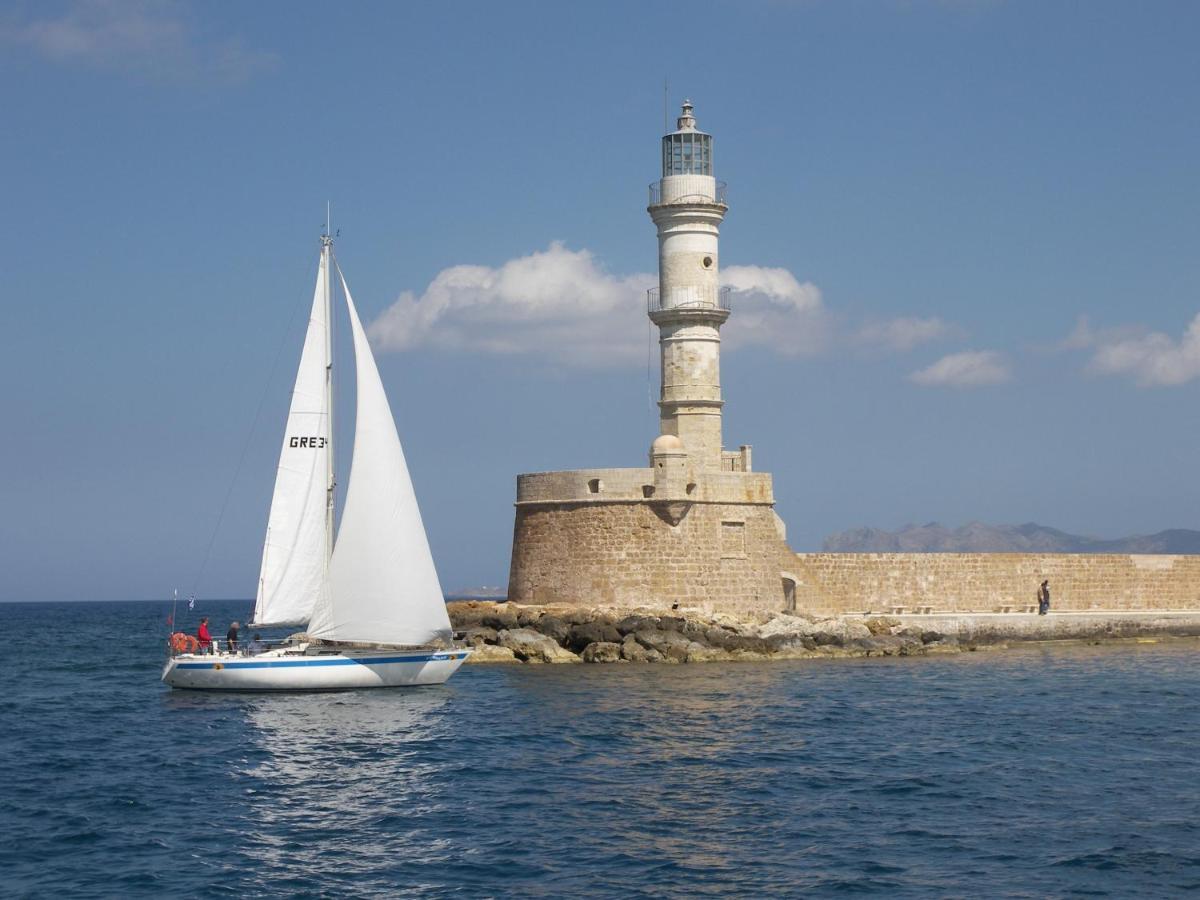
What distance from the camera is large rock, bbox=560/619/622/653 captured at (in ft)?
88.3

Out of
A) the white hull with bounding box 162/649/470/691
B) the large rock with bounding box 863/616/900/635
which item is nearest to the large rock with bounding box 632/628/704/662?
the large rock with bounding box 863/616/900/635

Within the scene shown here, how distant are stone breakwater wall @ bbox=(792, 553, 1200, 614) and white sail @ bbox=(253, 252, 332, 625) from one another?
11.6m

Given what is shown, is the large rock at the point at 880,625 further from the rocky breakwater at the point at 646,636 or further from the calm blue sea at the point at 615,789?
the calm blue sea at the point at 615,789

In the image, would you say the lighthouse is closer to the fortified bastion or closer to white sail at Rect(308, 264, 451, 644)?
the fortified bastion

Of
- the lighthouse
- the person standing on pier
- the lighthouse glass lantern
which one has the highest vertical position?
the lighthouse glass lantern

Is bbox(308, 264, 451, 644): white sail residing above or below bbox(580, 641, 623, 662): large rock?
above

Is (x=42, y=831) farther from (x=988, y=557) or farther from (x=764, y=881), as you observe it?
(x=988, y=557)

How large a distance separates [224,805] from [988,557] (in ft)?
71.9

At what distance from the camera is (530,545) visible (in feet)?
96.3

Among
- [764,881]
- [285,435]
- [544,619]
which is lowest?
[764,881]

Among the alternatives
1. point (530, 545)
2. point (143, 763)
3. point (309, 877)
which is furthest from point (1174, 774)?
point (530, 545)

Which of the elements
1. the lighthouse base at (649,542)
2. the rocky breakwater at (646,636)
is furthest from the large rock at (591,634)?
the lighthouse base at (649,542)

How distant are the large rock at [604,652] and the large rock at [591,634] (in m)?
0.10

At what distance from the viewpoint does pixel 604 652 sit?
26812 millimetres
